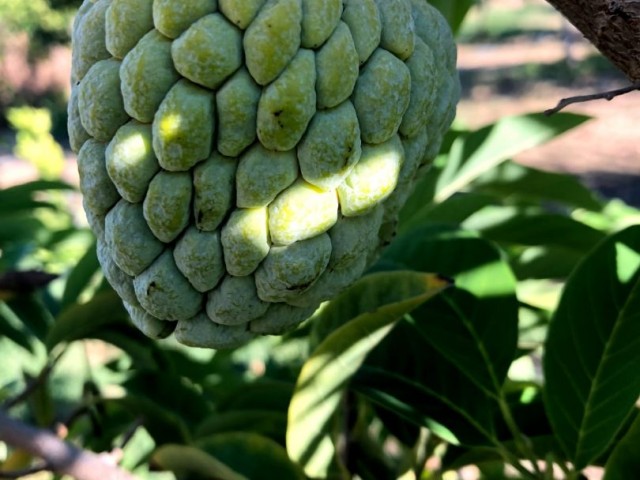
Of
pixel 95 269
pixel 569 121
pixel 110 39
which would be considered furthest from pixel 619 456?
pixel 95 269

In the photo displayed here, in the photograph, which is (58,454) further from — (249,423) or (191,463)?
(249,423)

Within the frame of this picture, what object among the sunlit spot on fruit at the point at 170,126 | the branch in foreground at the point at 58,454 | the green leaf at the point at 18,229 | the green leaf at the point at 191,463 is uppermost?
the sunlit spot on fruit at the point at 170,126

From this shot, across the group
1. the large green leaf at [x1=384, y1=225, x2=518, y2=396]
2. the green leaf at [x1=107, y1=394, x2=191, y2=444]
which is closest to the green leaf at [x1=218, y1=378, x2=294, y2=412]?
the green leaf at [x1=107, y1=394, x2=191, y2=444]

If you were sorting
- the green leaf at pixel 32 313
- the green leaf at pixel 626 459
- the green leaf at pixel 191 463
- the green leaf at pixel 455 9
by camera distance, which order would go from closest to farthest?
the green leaf at pixel 626 459, the green leaf at pixel 191 463, the green leaf at pixel 455 9, the green leaf at pixel 32 313

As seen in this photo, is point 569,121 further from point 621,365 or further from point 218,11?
point 218,11

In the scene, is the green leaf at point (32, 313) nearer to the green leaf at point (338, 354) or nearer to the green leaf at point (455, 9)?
the green leaf at point (338, 354)

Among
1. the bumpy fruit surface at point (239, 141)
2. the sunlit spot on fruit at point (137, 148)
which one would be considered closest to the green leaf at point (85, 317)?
the bumpy fruit surface at point (239, 141)

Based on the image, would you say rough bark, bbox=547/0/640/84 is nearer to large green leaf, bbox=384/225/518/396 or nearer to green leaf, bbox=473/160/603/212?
large green leaf, bbox=384/225/518/396
